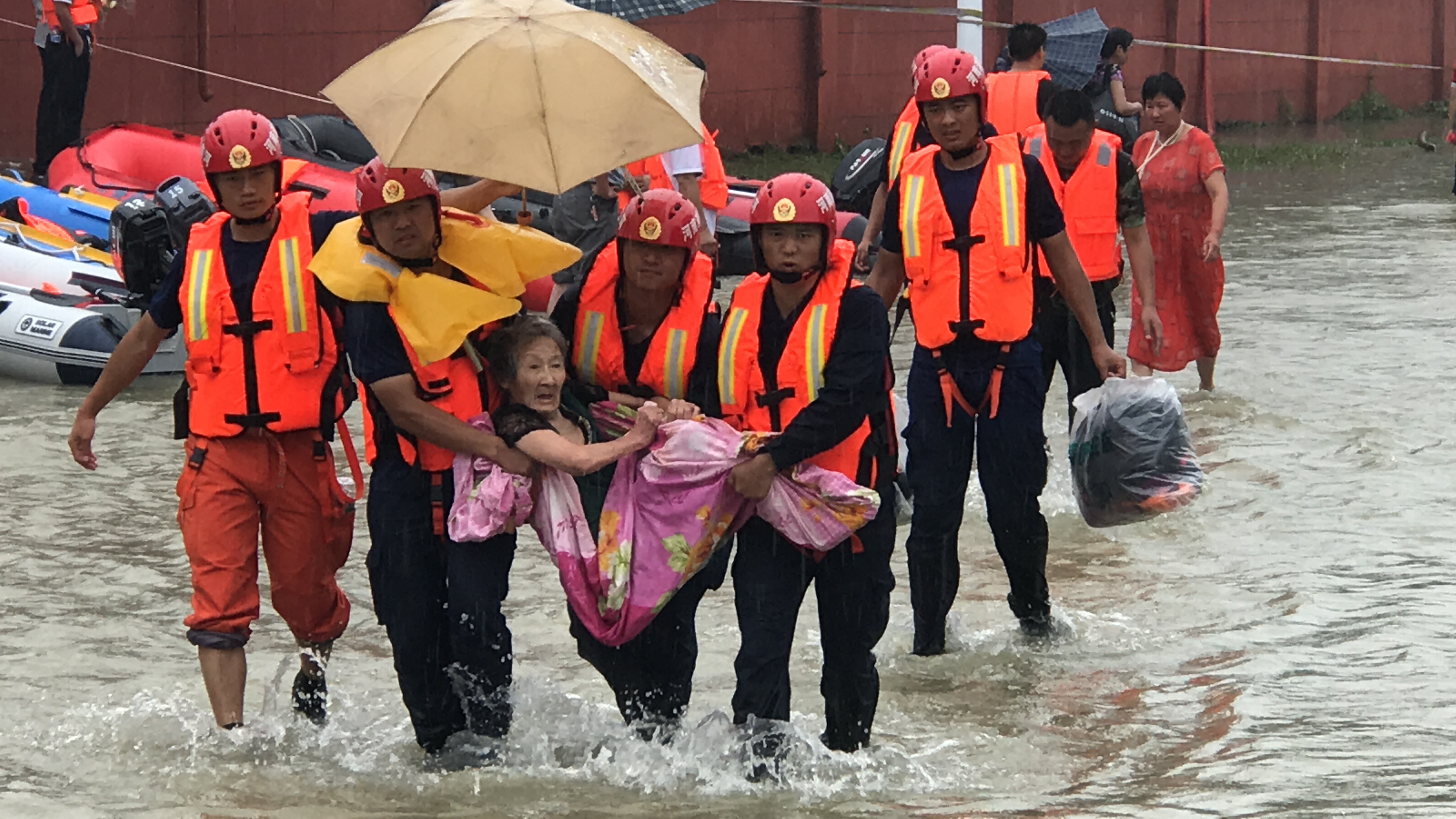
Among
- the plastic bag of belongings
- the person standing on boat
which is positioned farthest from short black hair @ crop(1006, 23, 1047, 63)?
the person standing on boat

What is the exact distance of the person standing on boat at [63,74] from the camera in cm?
1453

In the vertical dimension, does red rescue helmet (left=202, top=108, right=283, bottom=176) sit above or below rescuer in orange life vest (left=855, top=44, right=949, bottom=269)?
above

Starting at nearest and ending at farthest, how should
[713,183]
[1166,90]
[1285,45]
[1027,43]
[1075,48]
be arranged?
[1027,43], [1166,90], [713,183], [1075,48], [1285,45]

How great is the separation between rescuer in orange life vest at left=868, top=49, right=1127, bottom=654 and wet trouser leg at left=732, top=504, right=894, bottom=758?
1.08 m

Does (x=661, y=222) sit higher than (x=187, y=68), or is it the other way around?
(x=187, y=68)

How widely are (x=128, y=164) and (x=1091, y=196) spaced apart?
8339 millimetres

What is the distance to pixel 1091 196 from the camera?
769 centimetres

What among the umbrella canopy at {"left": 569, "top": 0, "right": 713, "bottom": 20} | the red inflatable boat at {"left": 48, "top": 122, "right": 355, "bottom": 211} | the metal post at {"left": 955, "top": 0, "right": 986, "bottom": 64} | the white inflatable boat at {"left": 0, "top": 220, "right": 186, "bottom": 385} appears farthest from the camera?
the metal post at {"left": 955, "top": 0, "right": 986, "bottom": 64}

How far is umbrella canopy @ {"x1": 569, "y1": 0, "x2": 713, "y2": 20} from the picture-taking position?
11570 mm

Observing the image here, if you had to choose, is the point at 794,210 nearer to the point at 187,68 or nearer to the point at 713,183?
the point at 713,183

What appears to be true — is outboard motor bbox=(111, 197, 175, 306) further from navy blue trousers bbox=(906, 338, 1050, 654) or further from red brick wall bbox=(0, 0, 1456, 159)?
red brick wall bbox=(0, 0, 1456, 159)

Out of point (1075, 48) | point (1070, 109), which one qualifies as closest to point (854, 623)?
point (1070, 109)

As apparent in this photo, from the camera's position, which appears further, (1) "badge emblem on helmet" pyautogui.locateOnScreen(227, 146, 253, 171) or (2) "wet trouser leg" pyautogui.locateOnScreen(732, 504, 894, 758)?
(1) "badge emblem on helmet" pyautogui.locateOnScreen(227, 146, 253, 171)

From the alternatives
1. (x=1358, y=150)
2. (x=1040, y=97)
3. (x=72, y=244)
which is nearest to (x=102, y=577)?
(x=1040, y=97)
